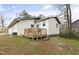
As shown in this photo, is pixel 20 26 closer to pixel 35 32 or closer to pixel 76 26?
pixel 35 32

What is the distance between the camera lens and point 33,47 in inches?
132

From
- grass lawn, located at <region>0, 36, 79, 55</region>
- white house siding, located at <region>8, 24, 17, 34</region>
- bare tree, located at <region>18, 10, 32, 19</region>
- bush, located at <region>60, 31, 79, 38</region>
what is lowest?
grass lawn, located at <region>0, 36, 79, 55</region>

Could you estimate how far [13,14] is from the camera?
3.36m

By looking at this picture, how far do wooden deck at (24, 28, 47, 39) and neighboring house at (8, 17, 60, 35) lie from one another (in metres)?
0.03

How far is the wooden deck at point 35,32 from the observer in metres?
3.38

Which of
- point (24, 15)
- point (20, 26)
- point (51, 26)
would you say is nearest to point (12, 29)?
point (20, 26)

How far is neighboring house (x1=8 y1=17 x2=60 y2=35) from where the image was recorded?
3.36 metres

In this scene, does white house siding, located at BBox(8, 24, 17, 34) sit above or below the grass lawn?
above

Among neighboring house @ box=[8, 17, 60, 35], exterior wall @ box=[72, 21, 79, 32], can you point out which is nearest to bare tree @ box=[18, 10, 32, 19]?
neighboring house @ box=[8, 17, 60, 35]

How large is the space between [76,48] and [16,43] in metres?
0.62

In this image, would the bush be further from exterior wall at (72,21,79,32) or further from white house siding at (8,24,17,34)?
white house siding at (8,24,17,34)

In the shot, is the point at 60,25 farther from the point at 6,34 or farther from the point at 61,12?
the point at 6,34

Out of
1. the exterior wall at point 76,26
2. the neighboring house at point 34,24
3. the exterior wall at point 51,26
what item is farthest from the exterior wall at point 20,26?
the exterior wall at point 76,26
